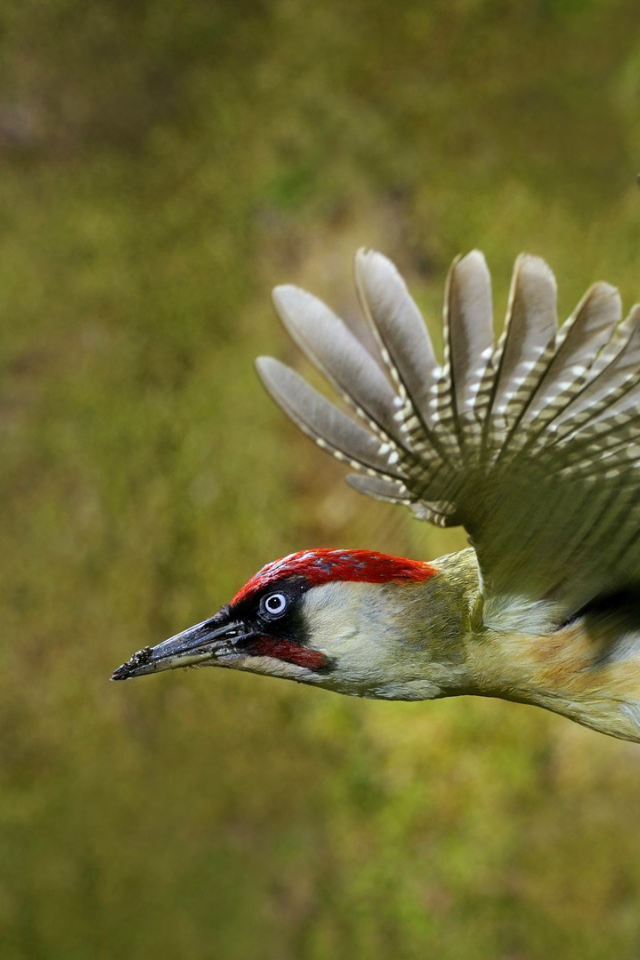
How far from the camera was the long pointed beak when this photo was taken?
174cm

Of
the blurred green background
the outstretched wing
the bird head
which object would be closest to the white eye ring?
the bird head

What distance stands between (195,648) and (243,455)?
374 centimetres

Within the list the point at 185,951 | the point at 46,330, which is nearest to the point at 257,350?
the point at 46,330

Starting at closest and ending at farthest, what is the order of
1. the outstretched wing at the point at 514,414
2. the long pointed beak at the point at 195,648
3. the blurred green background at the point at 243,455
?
the outstretched wing at the point at 514,414 → the long pointed beak at the point at 195,648 → the blurred green background at the point at 243,455

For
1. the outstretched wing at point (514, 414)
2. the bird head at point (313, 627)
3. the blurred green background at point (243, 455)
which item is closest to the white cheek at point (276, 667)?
the bird head at point (313, 627)

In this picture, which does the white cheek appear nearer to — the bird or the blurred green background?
the bird

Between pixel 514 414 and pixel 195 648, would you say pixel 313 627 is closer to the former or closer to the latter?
pixel 195 648

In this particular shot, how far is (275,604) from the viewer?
5.76 ft

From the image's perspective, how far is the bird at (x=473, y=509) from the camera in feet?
4.57

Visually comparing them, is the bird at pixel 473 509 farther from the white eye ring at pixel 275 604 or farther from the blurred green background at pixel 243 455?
the blurred green background at pixel 243 455

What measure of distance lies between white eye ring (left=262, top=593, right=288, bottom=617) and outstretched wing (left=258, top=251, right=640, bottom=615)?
247 mm

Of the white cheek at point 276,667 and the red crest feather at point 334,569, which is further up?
the red crest feather at point 334,569

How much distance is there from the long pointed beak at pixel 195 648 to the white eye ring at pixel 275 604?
2.0 inches

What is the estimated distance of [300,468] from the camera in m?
5.51
